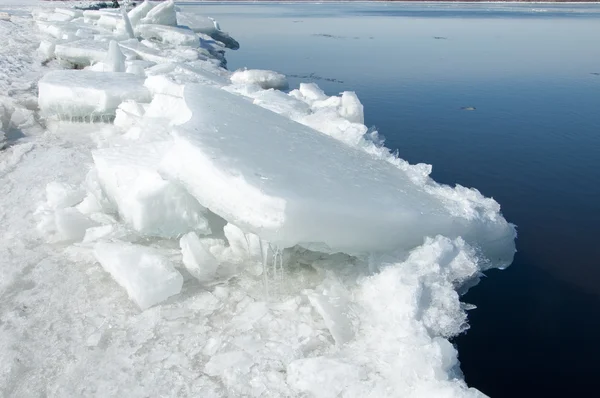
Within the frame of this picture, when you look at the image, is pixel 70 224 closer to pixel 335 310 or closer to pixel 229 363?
pixel 229 363

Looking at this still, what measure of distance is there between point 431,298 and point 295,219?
3.73ft

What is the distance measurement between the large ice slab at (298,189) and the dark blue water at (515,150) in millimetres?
602

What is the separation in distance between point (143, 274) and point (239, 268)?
0.73 meters

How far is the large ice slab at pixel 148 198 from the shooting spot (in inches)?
136

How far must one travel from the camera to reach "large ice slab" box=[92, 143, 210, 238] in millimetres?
3449

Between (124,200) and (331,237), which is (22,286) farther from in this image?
(331,237)

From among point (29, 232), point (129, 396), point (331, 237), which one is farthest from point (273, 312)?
point (29, 232)

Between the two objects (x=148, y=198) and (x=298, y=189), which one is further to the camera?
(x=148, y=198)

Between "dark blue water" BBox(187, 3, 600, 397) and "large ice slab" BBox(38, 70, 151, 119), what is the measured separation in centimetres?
408

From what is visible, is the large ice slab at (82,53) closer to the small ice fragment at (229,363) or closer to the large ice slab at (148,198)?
the large ice slab at (148,198)

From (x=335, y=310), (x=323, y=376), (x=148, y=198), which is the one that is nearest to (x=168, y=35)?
(x=148, y=198)

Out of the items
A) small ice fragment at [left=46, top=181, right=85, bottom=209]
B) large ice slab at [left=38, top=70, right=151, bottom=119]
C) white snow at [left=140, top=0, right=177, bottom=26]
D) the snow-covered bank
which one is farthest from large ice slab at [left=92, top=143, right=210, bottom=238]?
white snow at [left=140, top=0, right=177, bottom=26]

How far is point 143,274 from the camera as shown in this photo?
3.01m

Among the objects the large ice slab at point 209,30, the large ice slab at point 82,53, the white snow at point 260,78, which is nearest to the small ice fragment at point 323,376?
the white snow at point 260,78
